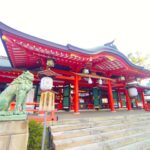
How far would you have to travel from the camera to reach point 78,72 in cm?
753

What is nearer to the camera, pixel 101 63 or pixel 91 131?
pixel 91 131

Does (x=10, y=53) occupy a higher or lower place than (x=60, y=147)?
higher

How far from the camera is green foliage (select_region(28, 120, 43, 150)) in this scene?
343 centimetres

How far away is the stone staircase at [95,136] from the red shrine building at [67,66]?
2067mm

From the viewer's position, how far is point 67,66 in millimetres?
7531

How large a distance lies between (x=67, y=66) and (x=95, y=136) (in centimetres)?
443

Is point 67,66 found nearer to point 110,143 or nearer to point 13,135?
point 110,143

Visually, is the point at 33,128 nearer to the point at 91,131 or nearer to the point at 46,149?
the point at 46,149

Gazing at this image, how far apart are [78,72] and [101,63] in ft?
5.72

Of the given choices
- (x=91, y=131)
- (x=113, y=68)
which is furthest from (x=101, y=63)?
(x=91, y=131)

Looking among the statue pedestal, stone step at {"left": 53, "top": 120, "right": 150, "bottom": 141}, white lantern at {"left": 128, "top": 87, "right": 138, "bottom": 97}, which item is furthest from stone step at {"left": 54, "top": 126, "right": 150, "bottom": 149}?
white lantern at {"left": 128, "top": 87, "right": 138, "bottom": 97}

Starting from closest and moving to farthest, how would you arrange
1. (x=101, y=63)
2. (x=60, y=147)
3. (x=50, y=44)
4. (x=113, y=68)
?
(x=60, y=147)
(x=50, y=44)
(x=101, y=63)
(x=113, y=68)

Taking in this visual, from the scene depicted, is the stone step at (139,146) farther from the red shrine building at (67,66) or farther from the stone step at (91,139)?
the red shrine building at (67,66)

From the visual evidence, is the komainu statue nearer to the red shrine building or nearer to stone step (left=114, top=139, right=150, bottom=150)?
the red shrine building
